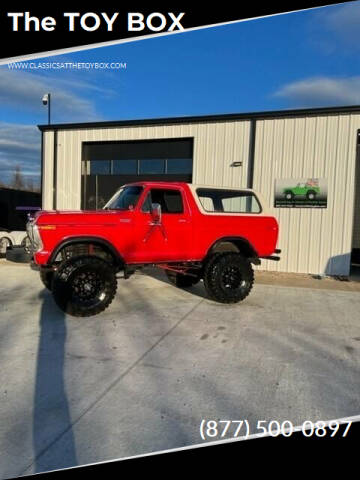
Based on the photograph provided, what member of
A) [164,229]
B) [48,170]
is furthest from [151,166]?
[164,229]

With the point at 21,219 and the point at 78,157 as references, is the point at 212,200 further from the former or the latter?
the point at 21,219

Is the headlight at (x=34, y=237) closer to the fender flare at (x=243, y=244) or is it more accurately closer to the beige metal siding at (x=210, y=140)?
the fender flare at (x=243, y=244)

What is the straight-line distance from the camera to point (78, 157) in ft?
41.5

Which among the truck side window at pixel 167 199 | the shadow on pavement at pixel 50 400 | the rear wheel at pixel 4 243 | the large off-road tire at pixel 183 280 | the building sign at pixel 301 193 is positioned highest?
the building sign at pixel 301 193

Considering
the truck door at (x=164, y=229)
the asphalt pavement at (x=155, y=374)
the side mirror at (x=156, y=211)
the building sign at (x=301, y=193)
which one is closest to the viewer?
the asphalt pavement at (x=155, y=374)

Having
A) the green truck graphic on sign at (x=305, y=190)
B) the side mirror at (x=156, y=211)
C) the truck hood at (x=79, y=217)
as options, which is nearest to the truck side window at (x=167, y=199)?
the side mirror at (x=156, y=211)

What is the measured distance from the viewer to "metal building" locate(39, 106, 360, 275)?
32.8 ft

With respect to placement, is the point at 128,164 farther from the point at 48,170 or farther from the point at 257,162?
the point at 257,162

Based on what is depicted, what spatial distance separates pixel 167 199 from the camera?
641cm

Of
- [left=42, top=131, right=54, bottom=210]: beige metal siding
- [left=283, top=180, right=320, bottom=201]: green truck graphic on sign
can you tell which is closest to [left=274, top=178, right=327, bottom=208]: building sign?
[left=283, top=180, right=320, bottom=201]: green truck graphic on sign

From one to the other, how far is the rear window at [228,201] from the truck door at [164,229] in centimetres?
48

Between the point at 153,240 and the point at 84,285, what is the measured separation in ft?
4.44

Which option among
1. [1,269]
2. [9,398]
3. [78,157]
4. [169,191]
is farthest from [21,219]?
[9,398]

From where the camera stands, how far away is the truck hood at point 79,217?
5371 mm
